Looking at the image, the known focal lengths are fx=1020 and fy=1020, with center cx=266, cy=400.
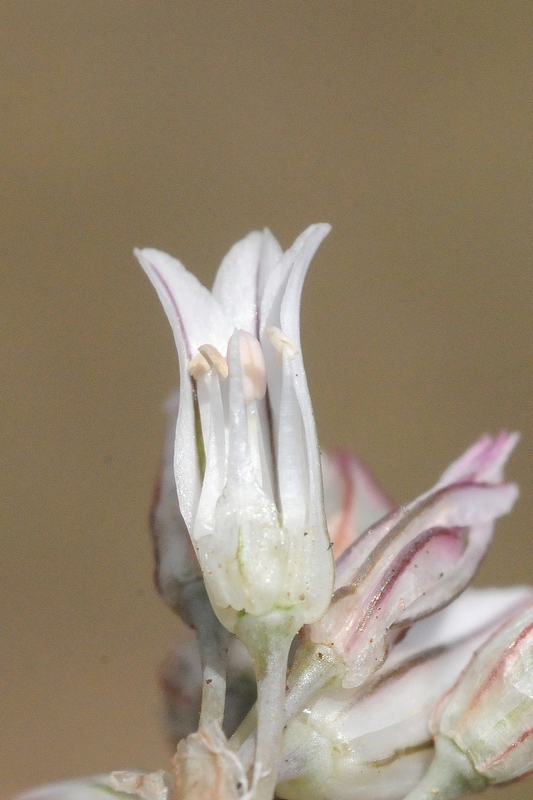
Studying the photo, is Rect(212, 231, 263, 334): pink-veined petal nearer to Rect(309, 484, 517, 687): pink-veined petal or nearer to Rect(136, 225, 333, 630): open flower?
Rect(136, 225, 333, 630): open flower

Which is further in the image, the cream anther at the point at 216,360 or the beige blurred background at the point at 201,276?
the beige blurred background at the point at 201,276

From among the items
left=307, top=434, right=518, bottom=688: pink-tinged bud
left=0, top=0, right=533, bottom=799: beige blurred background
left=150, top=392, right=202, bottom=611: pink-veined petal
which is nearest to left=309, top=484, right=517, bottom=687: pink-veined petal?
left=307, top=434, right=518, bottom=688: pink-tinged bud

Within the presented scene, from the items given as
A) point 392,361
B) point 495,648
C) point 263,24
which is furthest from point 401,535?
point 263,24

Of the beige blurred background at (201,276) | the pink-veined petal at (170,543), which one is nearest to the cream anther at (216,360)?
the pink-veined petal at (170,543)

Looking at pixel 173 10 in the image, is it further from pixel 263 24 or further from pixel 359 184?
pixel 359 184

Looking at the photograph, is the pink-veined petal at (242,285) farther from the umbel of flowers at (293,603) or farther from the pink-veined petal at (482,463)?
the pink-veined petal at (482,463)

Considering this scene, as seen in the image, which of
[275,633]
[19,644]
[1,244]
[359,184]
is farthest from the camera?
[359,184]

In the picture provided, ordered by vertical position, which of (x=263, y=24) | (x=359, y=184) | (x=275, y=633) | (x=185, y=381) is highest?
(x=263, y=24)

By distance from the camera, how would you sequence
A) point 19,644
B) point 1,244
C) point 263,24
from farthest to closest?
point 263,24 < point 1,244 < point 19,644
